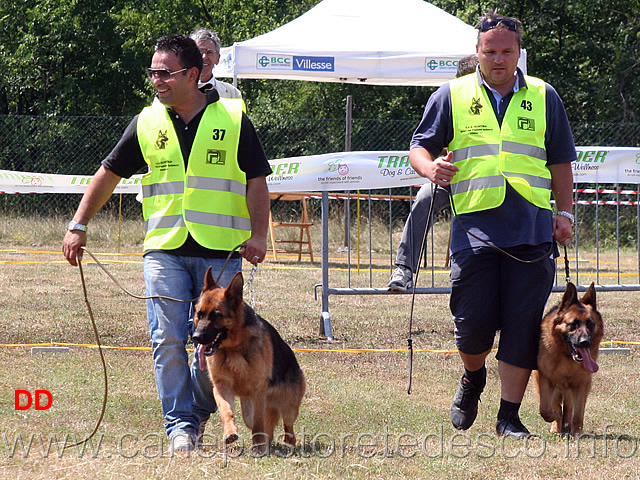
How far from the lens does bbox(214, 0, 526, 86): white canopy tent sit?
9828 millimetres

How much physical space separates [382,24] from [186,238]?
7292 millimetres

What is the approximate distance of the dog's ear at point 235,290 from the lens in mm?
4297

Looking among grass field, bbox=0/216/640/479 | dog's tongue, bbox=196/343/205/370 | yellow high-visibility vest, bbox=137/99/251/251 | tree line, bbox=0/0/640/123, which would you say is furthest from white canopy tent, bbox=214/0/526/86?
tree line, bbox=0/0/640/123

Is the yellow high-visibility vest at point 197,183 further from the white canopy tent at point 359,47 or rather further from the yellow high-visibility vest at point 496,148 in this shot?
the white canopy tent at point 359,47

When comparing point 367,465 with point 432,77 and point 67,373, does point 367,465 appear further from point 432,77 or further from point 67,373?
point 432,77

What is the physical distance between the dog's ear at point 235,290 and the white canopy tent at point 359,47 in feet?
19.2

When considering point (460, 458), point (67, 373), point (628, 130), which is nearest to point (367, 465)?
point (460, 458)

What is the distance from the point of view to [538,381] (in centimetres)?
505

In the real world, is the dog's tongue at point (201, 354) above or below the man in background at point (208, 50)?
below

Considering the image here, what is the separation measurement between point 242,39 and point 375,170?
59.3ft

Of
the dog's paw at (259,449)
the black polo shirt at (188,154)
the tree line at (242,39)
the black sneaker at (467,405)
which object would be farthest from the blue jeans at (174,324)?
the tree line at (242,39)

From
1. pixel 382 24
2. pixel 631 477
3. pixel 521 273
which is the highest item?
pixel 382 24

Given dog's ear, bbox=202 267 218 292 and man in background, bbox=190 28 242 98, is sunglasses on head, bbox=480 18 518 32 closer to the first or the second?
dog's ear, bbox=202 267 218 292

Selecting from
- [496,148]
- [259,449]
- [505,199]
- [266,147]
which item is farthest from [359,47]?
[266,147]
